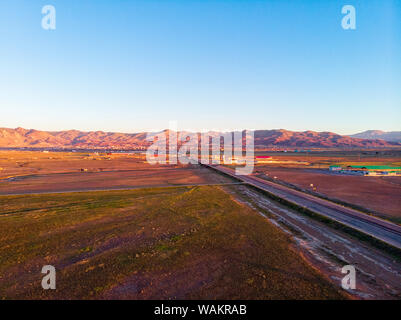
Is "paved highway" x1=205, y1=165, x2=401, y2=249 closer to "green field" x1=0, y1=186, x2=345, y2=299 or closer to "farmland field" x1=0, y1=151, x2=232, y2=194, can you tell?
"green field" x1=0, y1=186, x2=345, y2=299

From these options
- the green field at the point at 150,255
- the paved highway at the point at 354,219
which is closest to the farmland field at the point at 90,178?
the green field at the point at 150,255

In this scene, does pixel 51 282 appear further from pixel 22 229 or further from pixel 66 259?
pixel 22 229

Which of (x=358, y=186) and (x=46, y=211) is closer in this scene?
(x=46, y=211)

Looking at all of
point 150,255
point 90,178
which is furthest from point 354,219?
point 90,178

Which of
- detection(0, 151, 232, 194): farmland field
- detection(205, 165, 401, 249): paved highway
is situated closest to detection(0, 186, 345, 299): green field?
detection(205, 165, 401, 249): paved highway

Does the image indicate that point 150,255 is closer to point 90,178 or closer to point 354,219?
point 354,219

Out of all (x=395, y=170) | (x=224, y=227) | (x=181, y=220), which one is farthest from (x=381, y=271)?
(x=395, y=170)

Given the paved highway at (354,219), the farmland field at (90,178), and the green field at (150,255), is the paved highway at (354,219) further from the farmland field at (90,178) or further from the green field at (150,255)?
the farmland field at (90,178)
